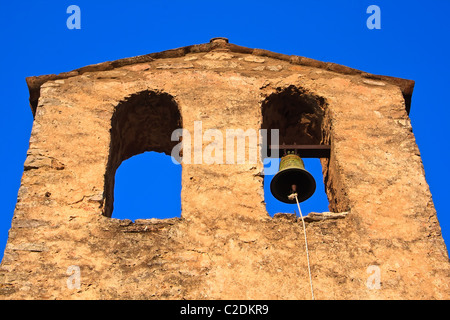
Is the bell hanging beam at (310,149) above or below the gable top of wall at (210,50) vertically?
below

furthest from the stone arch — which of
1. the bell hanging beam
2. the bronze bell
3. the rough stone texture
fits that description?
the bronze bell

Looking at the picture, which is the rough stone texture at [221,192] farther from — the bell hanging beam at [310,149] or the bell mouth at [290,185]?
the bell mouth at [290,185]

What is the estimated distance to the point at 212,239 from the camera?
21.3ft

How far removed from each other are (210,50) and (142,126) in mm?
1170

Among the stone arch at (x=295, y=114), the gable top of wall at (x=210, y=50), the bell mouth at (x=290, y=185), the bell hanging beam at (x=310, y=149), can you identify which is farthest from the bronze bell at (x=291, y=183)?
the gable top of wall at (x=210, y=50)

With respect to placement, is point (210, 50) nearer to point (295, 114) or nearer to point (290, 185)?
point (295, 114)

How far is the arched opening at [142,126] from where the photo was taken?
7785 mm

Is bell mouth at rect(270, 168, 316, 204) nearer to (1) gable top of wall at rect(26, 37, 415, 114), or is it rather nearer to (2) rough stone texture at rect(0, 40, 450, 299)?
(2) rough stone texture at rect(0, 40, 450, 299)

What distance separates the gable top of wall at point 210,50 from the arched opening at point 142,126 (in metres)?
0.60

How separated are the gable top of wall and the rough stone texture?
0.01 meters

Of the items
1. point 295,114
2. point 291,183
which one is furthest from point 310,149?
point 295,114

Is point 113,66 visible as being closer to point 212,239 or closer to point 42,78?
point 42,78

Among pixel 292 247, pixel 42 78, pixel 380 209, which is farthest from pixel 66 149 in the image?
pixel 380 209

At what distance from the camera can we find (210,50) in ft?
28.3
